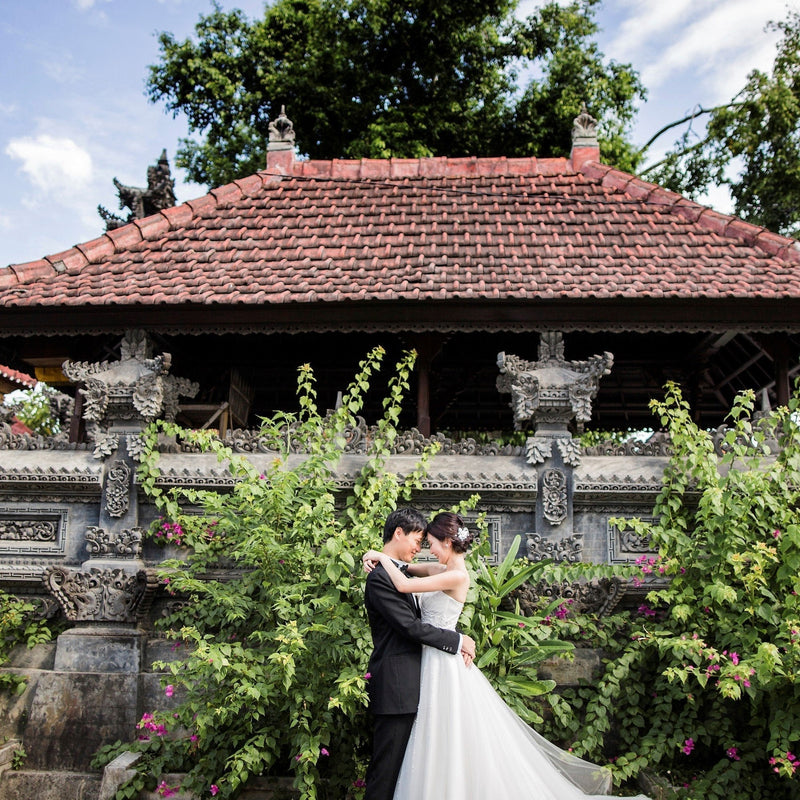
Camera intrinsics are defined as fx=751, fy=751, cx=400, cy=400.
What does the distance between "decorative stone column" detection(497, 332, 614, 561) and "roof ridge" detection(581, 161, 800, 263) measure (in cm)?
235

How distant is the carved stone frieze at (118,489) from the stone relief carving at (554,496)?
3715 mm

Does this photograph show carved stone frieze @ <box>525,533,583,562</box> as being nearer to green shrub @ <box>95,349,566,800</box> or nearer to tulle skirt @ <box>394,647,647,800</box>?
green shrub @ <box>95,349,566,800</box>

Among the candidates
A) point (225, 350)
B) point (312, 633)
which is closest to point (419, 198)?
point (225, 350)

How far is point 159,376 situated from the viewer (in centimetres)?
683

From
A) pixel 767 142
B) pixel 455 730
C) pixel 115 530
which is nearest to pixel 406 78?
pixel 767 142

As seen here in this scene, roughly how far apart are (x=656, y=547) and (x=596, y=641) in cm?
92

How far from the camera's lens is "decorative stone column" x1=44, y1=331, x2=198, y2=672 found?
6.34m

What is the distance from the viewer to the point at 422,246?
7723mm

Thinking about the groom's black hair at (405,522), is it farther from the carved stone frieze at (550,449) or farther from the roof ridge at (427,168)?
the roof ridge at (427,168)

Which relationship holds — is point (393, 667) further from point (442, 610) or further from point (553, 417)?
point (553, 417)

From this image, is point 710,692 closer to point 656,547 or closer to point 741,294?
point 656,547

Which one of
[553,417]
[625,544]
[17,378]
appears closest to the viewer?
[625,544]

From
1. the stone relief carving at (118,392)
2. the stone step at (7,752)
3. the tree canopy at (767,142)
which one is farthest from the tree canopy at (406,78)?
the stone step at (7,752)

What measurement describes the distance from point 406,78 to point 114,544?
1316 centimetres
